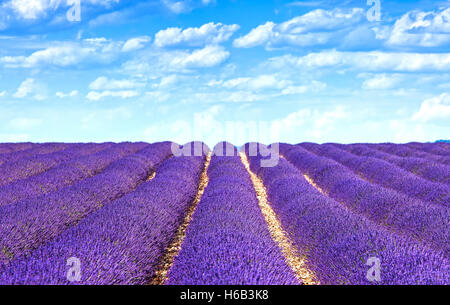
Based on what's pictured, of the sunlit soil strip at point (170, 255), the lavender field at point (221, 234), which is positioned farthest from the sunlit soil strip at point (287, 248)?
the sunlit soil strip at point (170, 255)

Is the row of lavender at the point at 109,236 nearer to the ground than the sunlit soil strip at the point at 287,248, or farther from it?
farther from it

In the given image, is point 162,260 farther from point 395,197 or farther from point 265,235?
point 395,197

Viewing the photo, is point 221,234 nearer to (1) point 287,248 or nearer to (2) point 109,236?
(2) point 109,236

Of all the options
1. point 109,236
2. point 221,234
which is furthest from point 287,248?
point 109,236

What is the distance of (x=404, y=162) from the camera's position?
11.3m

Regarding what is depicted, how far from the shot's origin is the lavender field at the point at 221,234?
2975 millimetres

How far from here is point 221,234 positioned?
→ 3.61 meters

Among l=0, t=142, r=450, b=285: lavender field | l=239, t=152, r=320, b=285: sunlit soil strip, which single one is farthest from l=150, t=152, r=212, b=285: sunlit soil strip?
l=239, t=152, r=320, b=285: sunlit soil strip

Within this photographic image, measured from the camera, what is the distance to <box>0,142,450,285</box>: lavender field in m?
2.97

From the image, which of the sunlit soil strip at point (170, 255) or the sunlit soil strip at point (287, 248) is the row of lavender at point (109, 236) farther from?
the sunlit soil strip at point (287, 248)

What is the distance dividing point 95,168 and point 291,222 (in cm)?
628

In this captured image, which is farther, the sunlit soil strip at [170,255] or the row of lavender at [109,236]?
the sunlit soil strip at [170,255]

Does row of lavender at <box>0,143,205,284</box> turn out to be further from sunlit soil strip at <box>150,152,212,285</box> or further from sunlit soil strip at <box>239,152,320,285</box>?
sunlit soil strip at <box>239,152,320,285</box>
